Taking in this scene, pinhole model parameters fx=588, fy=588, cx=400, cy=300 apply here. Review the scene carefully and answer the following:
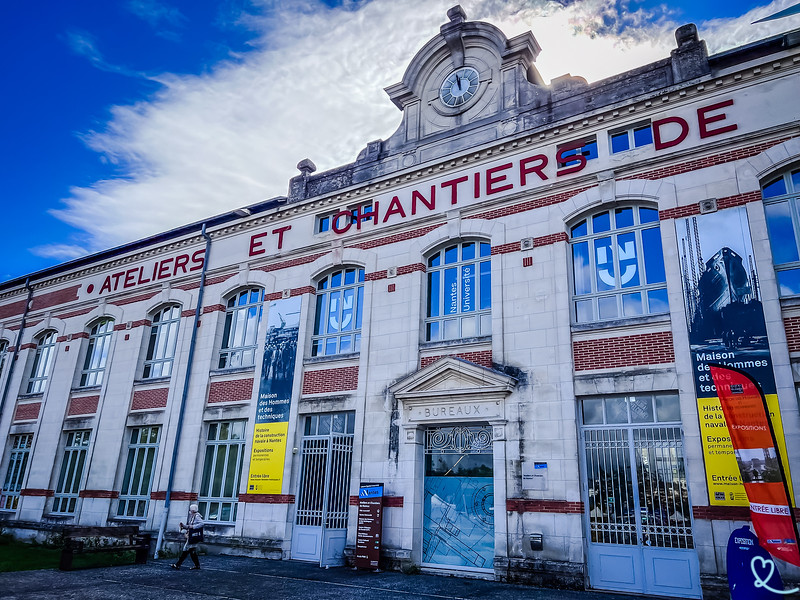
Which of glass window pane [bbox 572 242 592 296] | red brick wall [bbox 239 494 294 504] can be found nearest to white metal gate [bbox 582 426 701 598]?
glass window pane [bbox 572 242 592 296]

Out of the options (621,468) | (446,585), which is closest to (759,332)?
(621,468)

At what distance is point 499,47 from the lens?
14.4m

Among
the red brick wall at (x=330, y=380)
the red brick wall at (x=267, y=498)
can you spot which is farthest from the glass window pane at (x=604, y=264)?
the red brick wall at (x=267, y=498)

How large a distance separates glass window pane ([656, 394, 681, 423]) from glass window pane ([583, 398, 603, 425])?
1.00 metres

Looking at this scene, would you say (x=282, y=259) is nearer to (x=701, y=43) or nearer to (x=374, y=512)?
(x=374, y=512)

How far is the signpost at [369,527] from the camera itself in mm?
11938

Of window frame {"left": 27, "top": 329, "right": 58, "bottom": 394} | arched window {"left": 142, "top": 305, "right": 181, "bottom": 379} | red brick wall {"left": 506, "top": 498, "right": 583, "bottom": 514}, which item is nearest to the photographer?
red brick wall {"left": 506, "top": 498, "right": 583, "bottom": 514}

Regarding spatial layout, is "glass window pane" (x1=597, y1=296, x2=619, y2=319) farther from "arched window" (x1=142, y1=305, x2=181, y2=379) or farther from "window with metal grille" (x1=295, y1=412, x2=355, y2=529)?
"arched window" (x1=142, y1=305, x2=181, y2=379)

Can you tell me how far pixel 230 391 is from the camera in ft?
52.0

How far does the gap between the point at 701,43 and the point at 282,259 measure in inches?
441

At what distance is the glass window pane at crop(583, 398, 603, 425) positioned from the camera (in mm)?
11055

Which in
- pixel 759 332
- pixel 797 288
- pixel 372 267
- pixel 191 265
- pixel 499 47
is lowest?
pixel 759 332

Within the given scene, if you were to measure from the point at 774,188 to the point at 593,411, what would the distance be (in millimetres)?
5232

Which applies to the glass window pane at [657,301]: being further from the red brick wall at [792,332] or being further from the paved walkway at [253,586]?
the paved walkway at [253,586]
